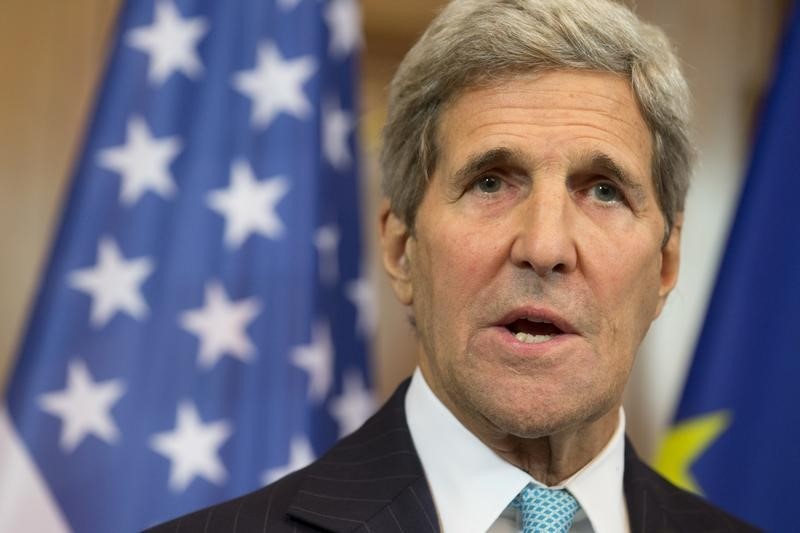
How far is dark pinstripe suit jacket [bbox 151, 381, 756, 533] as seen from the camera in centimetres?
160

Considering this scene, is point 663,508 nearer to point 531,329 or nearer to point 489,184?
point 531,329

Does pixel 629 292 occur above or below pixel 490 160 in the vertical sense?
below

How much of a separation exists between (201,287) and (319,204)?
342 millimetres

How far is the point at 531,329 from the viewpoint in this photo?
1.59 m

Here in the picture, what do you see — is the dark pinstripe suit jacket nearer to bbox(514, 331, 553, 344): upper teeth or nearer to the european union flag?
bbox(514, 331, 553, 344): upper teeth

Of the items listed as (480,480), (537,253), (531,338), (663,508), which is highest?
(537,253)

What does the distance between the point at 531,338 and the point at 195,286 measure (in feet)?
3.92

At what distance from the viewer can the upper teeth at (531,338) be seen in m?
1.57

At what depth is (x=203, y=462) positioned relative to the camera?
2535mm

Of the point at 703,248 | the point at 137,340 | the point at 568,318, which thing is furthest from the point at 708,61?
the point at 568,318

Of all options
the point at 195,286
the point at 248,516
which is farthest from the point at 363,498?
the point at 195,286

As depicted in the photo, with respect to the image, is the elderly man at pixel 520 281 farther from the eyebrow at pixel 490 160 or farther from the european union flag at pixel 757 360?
the european union flag at pixel 757 360

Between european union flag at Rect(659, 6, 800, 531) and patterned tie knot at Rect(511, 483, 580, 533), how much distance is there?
1.12 meters

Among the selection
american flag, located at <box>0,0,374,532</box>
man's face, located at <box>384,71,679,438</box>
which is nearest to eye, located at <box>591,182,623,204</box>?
man's face, located at <box>384,71,679,438</box>
